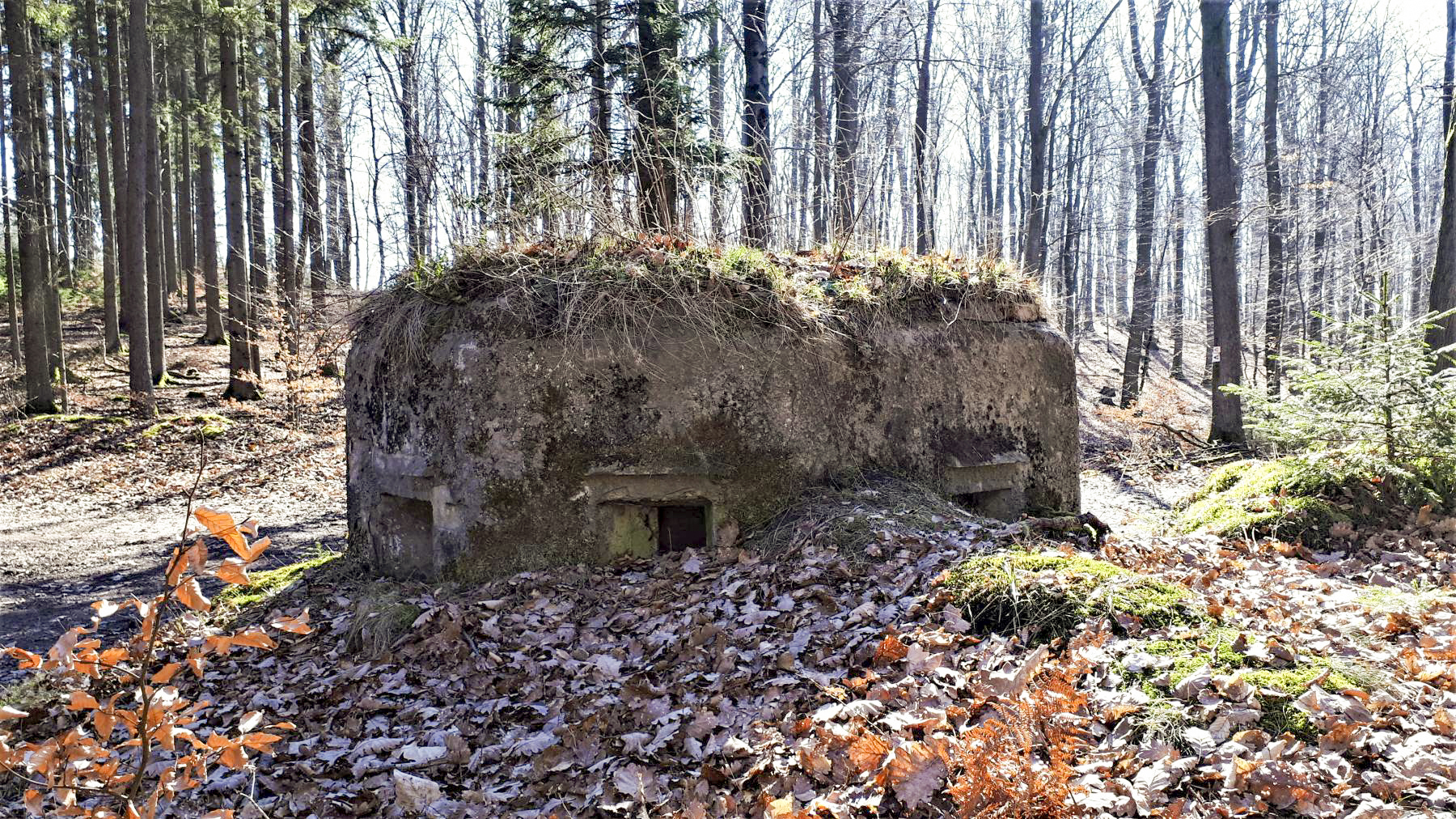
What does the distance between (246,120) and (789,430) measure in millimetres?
15858

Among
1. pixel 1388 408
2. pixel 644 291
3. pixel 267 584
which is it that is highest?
pixel 644 291

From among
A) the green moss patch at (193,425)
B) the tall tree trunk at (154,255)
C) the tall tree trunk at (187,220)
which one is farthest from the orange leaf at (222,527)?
the tall tree trunk at (187,220)

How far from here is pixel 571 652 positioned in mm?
4203

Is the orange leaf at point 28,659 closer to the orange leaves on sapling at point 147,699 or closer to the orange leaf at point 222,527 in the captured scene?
the orange leaves on sapling at point 147,699

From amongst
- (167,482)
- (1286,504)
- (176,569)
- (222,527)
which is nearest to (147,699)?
(176,569)

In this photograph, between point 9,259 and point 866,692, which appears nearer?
point 866,692

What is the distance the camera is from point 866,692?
10.4 feet

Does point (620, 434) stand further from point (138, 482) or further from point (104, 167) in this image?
point (104, 167)

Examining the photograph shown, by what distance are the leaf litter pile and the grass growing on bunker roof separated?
53.2 inches

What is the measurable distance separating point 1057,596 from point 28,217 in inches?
587

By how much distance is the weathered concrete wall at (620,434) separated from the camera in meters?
5.08

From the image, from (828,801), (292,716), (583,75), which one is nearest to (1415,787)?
(828,801)

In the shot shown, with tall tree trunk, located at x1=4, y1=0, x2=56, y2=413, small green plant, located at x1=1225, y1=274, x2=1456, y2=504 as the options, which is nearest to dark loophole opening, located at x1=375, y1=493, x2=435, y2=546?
small green plant, located at x1=1225, y1=274, x2=1456, y2=504

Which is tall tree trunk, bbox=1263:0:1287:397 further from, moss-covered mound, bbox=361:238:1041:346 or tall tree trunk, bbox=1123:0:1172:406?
moss-covered mound, bbox=361:238:1041:346
